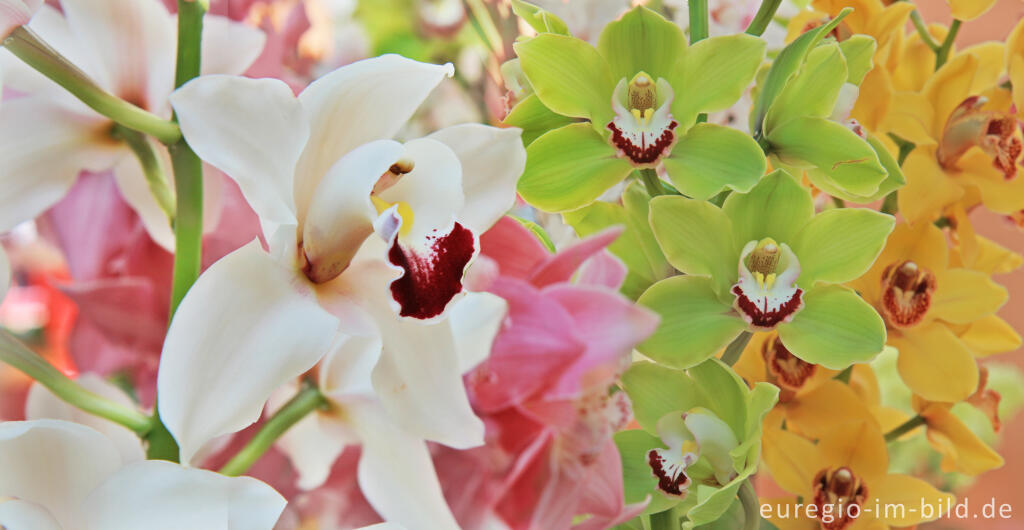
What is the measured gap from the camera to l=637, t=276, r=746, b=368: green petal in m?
0.35

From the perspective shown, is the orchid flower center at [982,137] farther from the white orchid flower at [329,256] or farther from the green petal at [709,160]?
the white orchid flower at [329,256]

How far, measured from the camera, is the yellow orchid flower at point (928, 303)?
455 mm

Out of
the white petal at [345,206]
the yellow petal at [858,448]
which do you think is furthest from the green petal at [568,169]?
the yellow petal at [858,448]

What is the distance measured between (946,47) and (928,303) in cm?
16

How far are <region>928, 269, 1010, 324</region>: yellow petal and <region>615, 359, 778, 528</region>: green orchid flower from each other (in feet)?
0.58

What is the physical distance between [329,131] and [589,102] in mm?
127

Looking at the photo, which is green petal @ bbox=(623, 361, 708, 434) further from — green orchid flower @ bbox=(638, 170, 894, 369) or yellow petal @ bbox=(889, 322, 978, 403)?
yellow petal @ bbox=(889, 322, 978, 403)

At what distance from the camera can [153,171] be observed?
26cm

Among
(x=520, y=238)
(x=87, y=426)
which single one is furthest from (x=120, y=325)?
(x=520, y=238)

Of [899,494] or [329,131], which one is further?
[899,494]

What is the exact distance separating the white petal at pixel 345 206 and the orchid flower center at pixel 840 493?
1.02ft

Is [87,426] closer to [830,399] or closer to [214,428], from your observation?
[214,428]

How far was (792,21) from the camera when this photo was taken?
0.49 m

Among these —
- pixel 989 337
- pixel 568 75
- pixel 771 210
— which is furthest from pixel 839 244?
pixel 989 337
